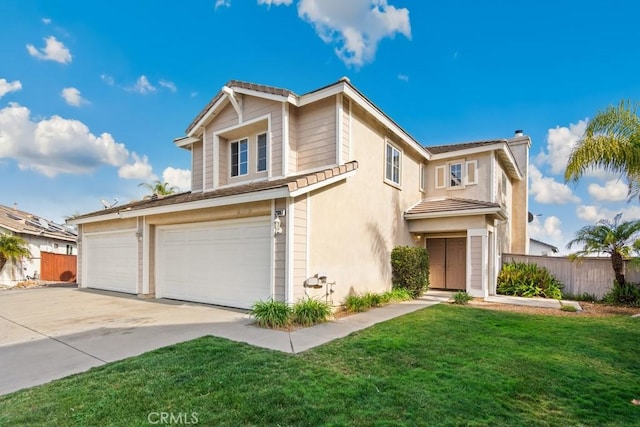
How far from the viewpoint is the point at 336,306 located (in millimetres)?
9320

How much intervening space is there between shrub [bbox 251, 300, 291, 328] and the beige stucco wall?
1390 millimetres

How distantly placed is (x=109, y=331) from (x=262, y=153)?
684 cm

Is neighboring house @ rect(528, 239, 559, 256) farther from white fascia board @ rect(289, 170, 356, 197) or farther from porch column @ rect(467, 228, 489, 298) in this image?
white fascia board @ rect(289, 170, 356, 197)

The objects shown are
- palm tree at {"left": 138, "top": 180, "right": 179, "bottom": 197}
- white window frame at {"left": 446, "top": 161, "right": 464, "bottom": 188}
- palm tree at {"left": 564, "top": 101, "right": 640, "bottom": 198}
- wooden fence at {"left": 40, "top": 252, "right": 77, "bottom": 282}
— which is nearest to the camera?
palm tree at {"left": 564, "top": 101, "right": 640, "bottom": 198}


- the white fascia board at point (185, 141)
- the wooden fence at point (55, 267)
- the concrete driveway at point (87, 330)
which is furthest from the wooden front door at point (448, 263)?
the wooden fence at point (55, 267)

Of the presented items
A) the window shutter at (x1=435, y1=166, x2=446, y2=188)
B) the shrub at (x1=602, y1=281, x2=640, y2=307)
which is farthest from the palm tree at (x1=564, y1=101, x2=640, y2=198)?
the window shutter at (x1=435, y1=166, x2=446, y2=188)

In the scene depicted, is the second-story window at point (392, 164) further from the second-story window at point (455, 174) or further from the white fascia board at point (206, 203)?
the white fascia board at point (206, 203)

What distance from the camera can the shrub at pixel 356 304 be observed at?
368 inches

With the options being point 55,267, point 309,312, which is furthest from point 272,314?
point 55,267

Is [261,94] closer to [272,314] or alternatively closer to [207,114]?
[207,114]

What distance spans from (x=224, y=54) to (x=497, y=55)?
1130 cm

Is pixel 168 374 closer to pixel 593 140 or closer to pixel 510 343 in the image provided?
pixel 510 343

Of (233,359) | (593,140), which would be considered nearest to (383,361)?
(233,359)

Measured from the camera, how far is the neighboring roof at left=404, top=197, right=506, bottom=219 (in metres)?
12.2
